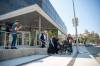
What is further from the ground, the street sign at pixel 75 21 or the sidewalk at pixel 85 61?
the street sign at pixel 75 21

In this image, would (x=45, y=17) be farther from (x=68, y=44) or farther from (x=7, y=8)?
(x=7, y=8)

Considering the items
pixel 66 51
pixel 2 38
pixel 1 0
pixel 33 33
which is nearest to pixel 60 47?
pixel 66 51

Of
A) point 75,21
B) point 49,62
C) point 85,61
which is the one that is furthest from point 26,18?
point 49,62

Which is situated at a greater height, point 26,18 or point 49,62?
point 26,18

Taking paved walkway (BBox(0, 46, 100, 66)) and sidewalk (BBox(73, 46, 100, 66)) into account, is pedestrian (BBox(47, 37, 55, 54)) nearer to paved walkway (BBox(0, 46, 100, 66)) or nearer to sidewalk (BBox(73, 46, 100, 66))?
sidewalk (BBox(73, 46, 100, 66))

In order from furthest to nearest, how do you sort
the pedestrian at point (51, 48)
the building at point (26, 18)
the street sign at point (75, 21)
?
the street sign at point (75, 21), the building at point (26, 18), the pedestrian at point (51, 48)

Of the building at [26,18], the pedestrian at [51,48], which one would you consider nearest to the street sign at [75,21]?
the building at [26,18]

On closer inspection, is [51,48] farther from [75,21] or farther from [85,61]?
[75,21]

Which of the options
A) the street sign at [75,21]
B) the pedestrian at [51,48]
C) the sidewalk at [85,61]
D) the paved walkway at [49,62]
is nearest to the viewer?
the paved walkway at [49,62]

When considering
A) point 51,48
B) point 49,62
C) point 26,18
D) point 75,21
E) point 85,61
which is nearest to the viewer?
point 49,62

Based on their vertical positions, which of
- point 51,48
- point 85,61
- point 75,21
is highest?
point 75,21

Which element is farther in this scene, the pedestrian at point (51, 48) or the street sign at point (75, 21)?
the street sign at point (75, 21)

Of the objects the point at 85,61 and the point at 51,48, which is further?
the point at 51,48

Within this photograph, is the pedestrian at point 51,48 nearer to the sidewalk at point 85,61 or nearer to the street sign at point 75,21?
the sidewalk at point 85,61
